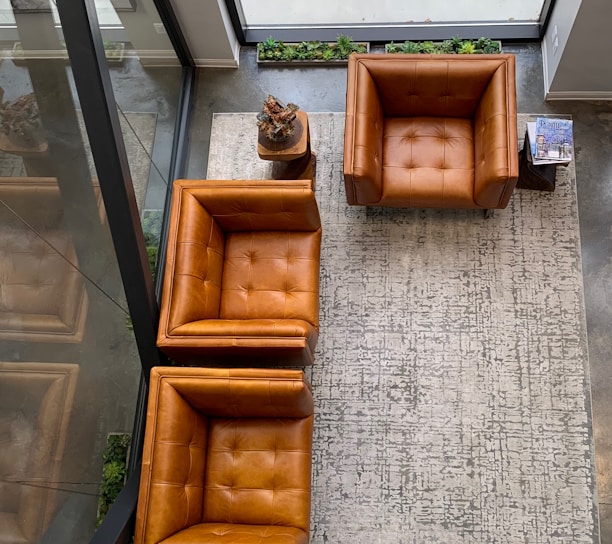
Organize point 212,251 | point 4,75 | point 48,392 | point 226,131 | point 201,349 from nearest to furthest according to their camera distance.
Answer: point 4,75
point 48,392
point 201,349
point 212,251
point 226,131

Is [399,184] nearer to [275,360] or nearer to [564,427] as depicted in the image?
[275,360]

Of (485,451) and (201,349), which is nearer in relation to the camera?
(201,349)

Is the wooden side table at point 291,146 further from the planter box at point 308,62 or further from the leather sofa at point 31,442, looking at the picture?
the leather sofa at point 31,442

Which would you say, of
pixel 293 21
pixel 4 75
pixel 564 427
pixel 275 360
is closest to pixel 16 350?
pixel 4 75

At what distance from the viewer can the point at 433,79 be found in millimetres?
3914

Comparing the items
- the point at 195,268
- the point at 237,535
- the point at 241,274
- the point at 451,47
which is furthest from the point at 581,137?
the point at 237,535

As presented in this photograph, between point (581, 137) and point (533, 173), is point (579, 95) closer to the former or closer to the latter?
point (581, 137)

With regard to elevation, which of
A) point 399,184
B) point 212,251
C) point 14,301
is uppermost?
point 399,184

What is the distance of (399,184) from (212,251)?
1.19 m

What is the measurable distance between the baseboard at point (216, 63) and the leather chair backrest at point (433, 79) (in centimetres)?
129

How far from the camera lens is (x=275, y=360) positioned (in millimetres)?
3598

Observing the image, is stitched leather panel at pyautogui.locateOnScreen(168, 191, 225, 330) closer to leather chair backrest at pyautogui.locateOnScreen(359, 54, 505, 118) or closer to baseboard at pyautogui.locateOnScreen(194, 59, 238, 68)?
leather chair backrest at pyautogui.locateOnScreen(359, 54, 505, 118)

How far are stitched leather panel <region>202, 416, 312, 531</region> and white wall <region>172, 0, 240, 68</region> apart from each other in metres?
2.62

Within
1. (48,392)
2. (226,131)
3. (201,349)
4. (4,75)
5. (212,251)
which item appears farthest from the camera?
(226,131)
